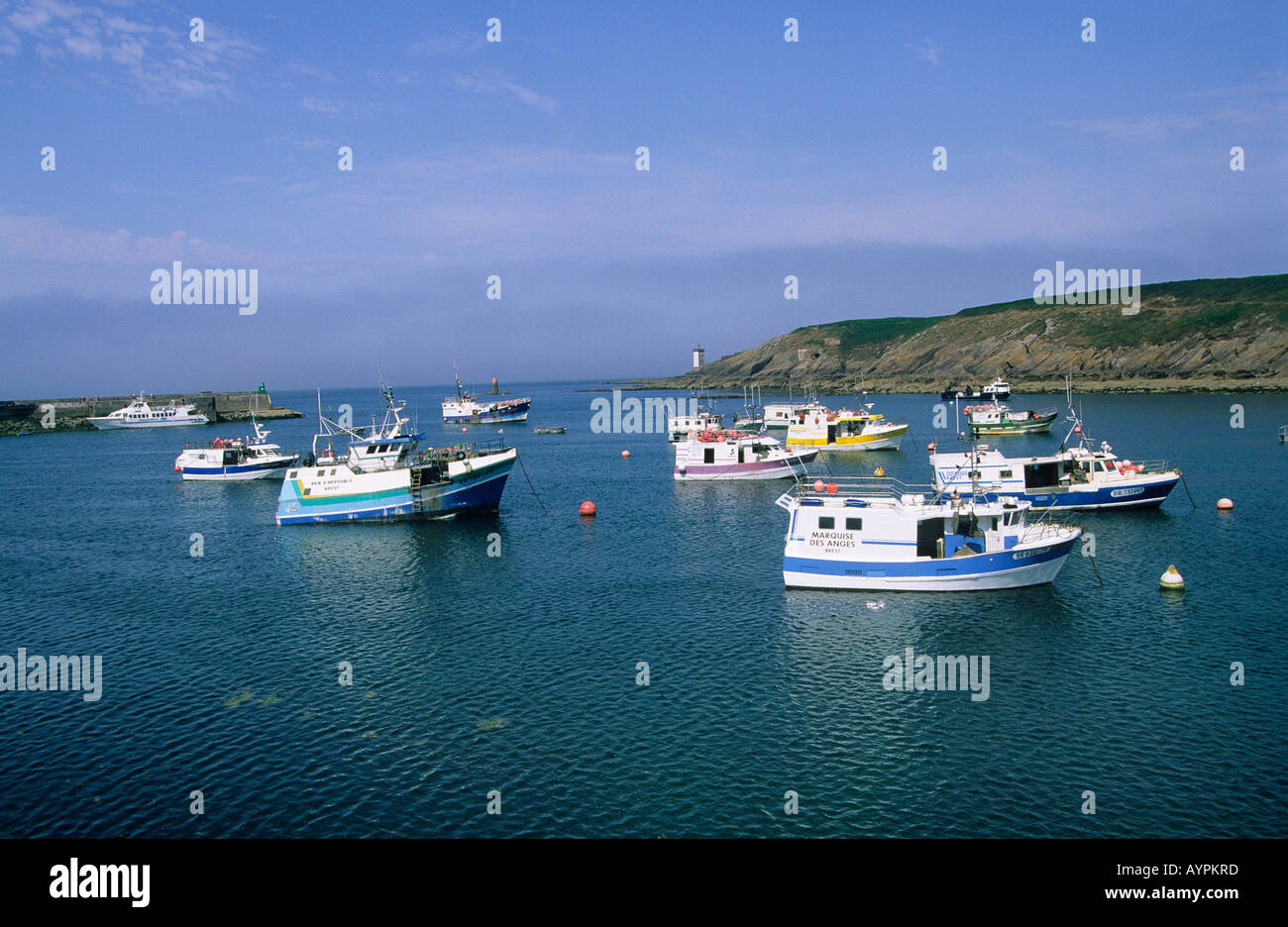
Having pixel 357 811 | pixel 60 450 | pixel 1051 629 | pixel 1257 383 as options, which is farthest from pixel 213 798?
pixel 1257 383

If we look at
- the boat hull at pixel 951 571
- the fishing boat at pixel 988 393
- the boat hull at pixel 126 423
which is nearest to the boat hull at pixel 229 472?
the boat hull at pixel 951 571

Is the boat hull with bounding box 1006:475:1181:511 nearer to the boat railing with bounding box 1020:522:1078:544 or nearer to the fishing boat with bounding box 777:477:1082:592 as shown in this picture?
the boat railing with bounding box 1020:522:1078:544

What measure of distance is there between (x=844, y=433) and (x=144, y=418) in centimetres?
15877

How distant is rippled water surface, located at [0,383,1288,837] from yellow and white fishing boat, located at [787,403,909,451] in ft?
139

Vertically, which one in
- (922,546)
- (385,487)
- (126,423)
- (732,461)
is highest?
(126,423)

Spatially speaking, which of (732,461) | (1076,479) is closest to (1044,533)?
(1076,479)

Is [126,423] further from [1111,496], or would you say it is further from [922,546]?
[1111,496]

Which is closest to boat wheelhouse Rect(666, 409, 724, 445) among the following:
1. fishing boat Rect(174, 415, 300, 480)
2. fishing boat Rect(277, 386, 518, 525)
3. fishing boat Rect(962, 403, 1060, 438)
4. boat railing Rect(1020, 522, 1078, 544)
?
fishing boat Rect(962, 403, 1060, 438)

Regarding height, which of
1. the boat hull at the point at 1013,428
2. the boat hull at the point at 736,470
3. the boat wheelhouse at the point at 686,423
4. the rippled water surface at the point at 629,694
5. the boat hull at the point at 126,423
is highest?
the boat hull at the point at 126,423

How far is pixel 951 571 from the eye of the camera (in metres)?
37.7

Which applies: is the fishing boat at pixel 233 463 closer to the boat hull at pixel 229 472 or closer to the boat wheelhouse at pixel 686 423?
the boat hull at pixel 229 472

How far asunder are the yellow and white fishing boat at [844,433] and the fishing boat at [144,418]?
15059cm

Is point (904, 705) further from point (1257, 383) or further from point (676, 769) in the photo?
point (1257, 383)

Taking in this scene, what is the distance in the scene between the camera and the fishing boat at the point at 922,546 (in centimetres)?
3759
